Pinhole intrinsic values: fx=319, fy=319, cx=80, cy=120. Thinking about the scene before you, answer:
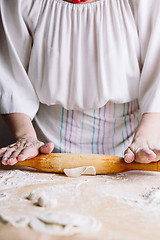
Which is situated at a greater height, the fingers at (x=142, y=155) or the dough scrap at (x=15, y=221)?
the dough scrap at (x=15, y=221)

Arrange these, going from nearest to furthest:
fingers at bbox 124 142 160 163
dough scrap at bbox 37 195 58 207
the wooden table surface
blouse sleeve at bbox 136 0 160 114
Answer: the wooden table surface < dough scrap at bbox 37 195 58 207 < fingers at bbox 124 142 160 163 < blouse sleeve at bbox 136 0 160 114

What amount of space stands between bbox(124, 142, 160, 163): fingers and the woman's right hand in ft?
0.76

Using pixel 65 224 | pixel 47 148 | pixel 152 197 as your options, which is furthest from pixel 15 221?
pixel 47 148

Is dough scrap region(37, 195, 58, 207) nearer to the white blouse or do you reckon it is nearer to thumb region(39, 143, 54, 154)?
thumb region(39, 143, 54, 154)

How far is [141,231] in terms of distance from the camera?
0.53 m

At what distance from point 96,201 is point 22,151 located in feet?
1.22

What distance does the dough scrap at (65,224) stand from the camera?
0.52 meters

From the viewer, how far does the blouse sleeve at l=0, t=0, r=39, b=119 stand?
1.16 meters

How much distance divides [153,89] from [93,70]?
223mm

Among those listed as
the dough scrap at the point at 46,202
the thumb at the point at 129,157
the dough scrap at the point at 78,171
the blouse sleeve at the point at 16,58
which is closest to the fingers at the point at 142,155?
the thumb at the point at 129,157

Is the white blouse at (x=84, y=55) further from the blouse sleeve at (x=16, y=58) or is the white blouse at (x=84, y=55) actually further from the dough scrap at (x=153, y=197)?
the dough scrap at (x=153, y=197)

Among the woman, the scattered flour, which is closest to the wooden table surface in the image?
the scattered flour

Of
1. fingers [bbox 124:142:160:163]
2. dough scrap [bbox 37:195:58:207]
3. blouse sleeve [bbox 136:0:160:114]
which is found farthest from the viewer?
blouse sleeve [bbox 136:0:160:114]

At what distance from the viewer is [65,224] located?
0.53 meters
